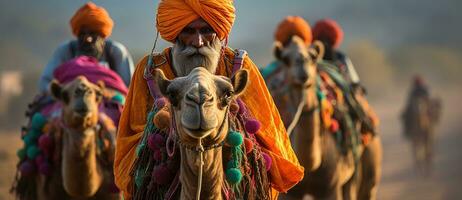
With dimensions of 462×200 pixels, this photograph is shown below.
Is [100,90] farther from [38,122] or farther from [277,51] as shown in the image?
[277,51]

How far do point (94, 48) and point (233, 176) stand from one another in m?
4.77

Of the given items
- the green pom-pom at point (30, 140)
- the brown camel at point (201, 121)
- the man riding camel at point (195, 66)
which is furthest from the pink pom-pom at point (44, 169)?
the brown camel at point (201, 121)

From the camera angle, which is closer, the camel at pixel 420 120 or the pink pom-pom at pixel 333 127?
the pink pom-pom at pixel 333 127

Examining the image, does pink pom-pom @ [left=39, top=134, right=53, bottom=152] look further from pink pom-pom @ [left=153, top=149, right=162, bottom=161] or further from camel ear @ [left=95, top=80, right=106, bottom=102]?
pink pom-pom @ [left=153, top=149, right=162, bottom=161]

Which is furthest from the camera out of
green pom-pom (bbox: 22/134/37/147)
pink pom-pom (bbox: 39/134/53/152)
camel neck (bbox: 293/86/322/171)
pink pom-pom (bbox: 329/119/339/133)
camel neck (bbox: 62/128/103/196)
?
pink pom-pom (bbox: 329/119/339/133)

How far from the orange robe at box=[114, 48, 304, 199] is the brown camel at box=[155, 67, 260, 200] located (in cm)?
73

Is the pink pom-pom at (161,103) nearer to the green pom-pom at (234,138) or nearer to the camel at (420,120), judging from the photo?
the green pom-pom at (234,138)

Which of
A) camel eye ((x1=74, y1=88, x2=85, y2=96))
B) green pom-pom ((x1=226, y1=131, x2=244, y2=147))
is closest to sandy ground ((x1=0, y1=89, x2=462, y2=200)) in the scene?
camel eye ((x1=74, y1=88, x2=85, y2=96))

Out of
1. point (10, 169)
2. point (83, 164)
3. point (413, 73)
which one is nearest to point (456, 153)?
point (413, 73)

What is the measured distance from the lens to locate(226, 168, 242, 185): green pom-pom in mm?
6359

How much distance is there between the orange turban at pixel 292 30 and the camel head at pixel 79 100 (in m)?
3.21

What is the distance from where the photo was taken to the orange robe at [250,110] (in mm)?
6961

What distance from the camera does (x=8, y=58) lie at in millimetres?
46188

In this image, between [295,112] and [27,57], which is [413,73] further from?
[295,112]
